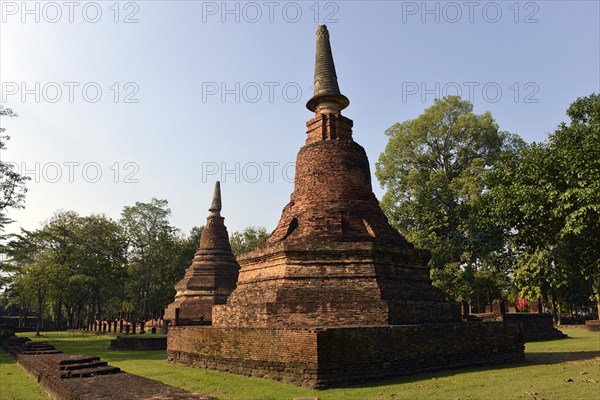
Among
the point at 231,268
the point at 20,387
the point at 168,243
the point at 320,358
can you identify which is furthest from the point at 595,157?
the point at 168,243

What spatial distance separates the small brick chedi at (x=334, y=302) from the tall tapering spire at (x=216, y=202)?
52.4 ft

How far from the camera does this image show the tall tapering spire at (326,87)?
16344 millimetres

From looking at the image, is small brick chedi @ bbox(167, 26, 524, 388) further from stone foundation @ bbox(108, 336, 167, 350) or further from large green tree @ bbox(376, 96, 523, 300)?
large green tree @ bbox(376, 96, 523, 300)

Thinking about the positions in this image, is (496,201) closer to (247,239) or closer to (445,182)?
(445,182)

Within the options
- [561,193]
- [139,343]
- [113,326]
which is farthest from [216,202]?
[561,193]

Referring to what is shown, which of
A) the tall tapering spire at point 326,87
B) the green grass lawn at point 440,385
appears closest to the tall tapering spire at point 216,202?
the tall tapering spire at point 326,87

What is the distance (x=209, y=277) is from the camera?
29.0 m

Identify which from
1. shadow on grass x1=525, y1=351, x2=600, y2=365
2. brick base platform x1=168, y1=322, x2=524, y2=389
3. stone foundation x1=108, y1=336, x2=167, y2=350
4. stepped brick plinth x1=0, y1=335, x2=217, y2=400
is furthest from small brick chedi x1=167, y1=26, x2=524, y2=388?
stone foundation x1=108, y1=336, x2=167, y2=350

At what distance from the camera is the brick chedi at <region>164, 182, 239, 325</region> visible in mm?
28125

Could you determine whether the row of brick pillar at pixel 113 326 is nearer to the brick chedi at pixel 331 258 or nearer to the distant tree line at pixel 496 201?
the distant tree line at pixel 496 201

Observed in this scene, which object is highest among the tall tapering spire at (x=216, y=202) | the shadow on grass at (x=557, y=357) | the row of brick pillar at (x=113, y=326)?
the tall tapering spire at (x=216, y=202)

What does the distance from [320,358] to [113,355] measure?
42.1ft

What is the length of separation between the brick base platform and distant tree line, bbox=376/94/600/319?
363 centimetres

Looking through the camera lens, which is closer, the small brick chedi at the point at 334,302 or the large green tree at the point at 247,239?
the small brick chedi at the point at 334,302
